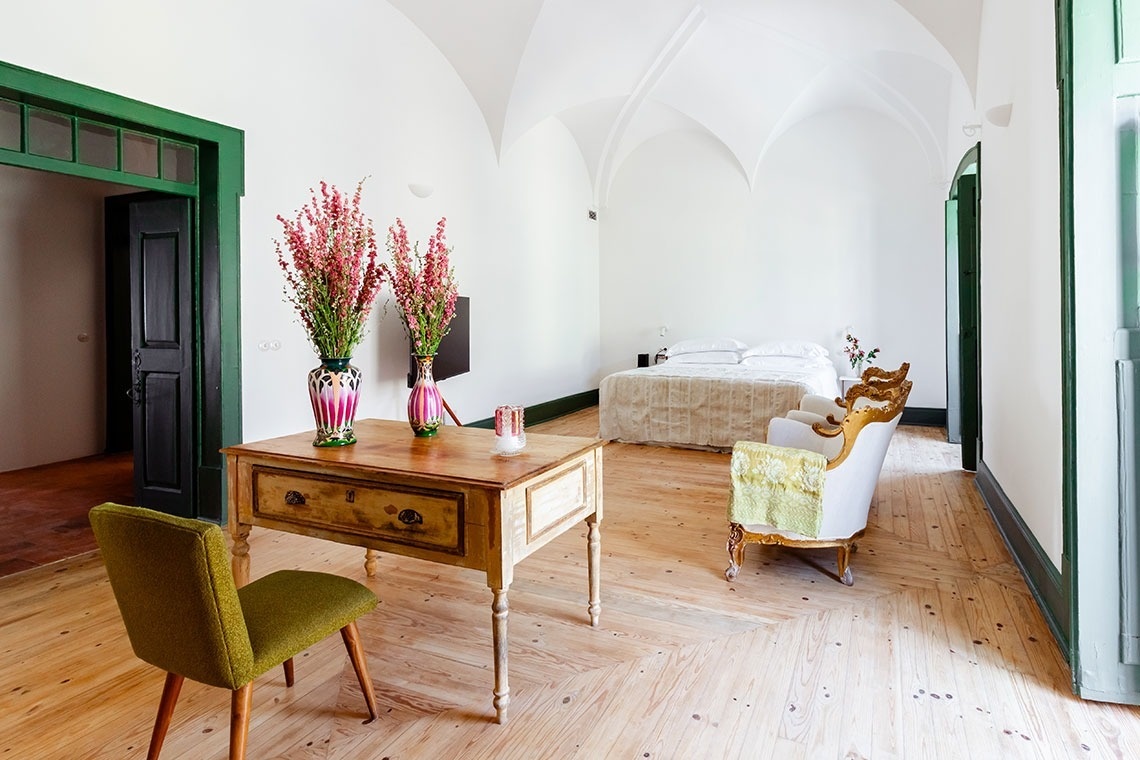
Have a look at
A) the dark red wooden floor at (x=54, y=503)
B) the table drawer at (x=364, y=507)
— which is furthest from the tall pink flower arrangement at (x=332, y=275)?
the dark red wooden floor at (x=54, y=503)

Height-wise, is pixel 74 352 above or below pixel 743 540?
above

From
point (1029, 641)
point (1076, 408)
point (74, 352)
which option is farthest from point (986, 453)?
point (74, 352)

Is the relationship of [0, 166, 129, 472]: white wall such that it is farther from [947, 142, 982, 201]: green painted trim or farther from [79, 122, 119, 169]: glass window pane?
[947, 142, 982, 201]: green painted trim

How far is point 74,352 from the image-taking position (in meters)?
5.91

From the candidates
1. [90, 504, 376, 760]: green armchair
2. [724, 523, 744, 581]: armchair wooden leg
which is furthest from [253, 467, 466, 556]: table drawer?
[724, 523, 744, 581]: armchair wooden leg

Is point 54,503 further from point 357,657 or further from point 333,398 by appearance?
point 357,657

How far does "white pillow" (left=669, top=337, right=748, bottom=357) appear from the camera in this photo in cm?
744

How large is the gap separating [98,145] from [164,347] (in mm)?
1168

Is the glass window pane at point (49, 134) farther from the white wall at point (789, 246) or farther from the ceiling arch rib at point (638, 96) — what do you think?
the white wall at point (789, 246)

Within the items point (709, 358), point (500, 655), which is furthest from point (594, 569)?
point (709, 358)

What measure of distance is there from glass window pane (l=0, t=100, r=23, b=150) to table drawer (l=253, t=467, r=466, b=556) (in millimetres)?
2184

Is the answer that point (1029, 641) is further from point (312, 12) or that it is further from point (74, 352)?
point (74, 352)

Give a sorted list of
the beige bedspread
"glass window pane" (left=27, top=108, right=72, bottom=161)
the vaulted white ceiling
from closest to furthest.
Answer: "glass window pane" (left=27, top=108, right=72, bottom=161), the vaulted white ceiling, the beige bedspread

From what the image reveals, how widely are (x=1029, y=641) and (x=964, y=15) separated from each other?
12.7 ft
